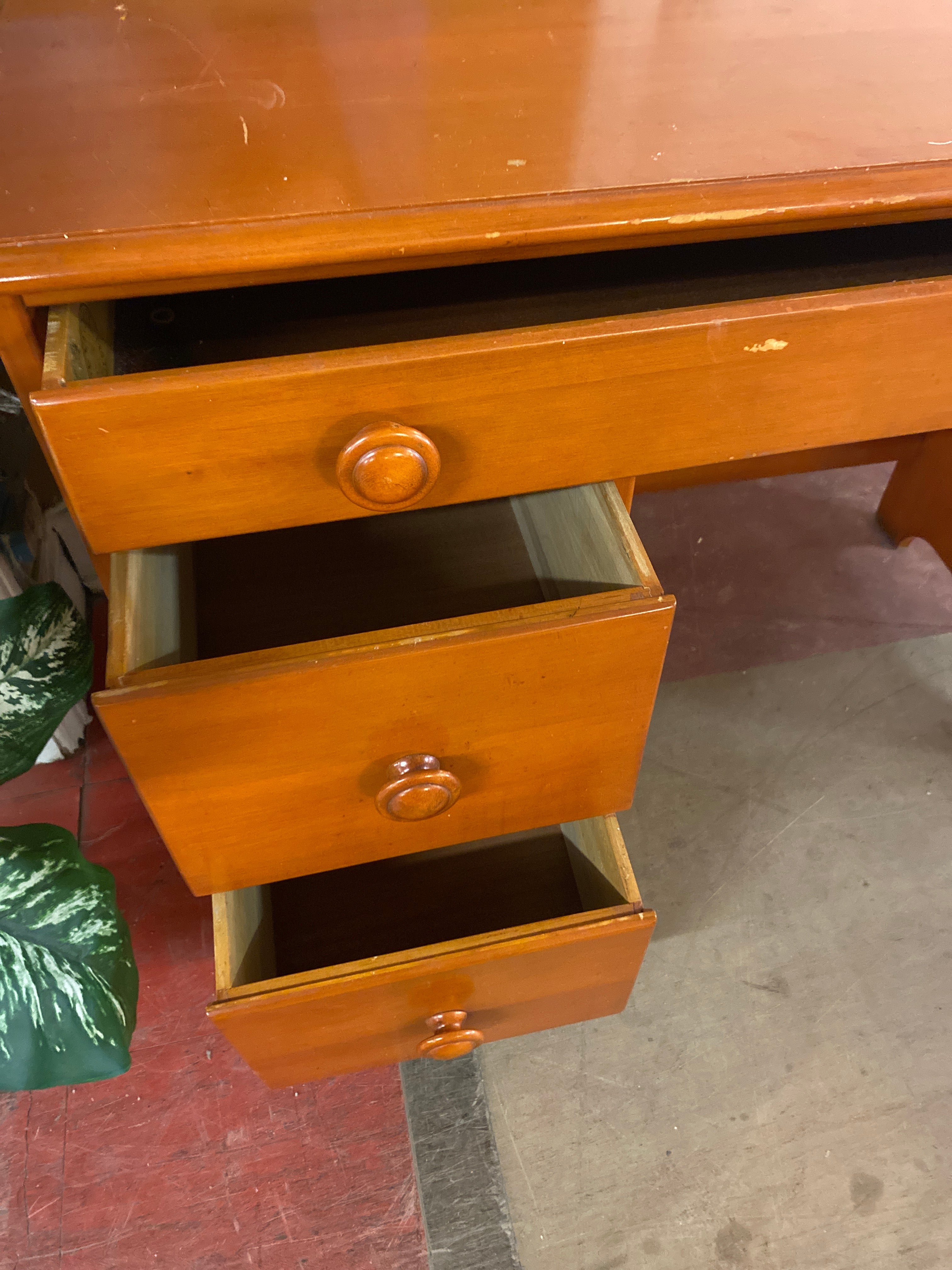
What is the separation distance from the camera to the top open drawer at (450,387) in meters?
0.44

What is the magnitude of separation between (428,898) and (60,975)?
0.39m

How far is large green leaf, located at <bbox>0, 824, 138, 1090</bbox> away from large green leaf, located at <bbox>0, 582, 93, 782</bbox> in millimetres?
65

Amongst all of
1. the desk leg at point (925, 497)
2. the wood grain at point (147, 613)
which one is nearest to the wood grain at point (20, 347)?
the wood grain at point (147, 613)

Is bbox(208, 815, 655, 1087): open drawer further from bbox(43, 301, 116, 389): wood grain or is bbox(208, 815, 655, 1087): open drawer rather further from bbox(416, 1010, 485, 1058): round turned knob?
bbox(43, 301, 116, 389): wood grain

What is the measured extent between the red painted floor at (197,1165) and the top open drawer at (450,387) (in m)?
0.60

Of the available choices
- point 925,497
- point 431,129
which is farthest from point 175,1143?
point 925,497

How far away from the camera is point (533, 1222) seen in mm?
754

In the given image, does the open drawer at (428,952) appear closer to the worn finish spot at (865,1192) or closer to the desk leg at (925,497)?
the worn finish spot at (865,1192)

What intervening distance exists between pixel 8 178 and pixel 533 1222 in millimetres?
871

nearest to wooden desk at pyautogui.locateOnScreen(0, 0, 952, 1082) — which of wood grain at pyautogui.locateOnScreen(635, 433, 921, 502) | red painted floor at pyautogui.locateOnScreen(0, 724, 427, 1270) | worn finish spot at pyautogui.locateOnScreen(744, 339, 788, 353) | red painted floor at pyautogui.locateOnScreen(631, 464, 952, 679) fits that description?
worn finish spot at pyautogui.locateOnScreen(744, 339, 788, 353)

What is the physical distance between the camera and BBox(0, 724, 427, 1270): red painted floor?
0.74 meters

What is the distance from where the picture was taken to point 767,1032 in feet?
2.82

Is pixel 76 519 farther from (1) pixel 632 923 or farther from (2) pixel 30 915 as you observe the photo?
(1) pixel 632 923

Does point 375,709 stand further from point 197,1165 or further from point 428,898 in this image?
point 197,1165
